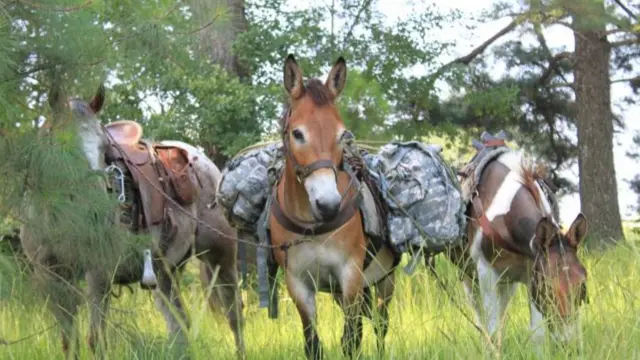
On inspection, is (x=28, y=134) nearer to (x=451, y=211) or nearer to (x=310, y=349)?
(x=310, y=349)

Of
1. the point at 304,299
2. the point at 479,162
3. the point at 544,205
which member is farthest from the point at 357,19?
the point at 304,299

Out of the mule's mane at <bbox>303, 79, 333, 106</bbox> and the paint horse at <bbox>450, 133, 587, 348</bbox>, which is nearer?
the mule's mane at <bbox>303, 79, 333, 106</bbox>

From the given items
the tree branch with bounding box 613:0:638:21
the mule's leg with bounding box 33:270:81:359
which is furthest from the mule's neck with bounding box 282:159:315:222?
the tree branch with bounding box 613:0:638:21

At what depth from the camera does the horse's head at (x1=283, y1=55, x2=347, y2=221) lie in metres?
4.67

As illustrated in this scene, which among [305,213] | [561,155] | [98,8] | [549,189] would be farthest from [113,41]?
[561,155]

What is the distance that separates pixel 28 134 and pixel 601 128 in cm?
1009

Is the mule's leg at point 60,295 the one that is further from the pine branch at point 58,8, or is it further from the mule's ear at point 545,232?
the mule's ear at point 545,232

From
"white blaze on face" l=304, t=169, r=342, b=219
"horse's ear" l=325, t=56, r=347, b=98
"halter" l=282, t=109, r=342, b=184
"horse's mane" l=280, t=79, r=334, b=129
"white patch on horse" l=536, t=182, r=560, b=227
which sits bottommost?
"white patch on horse" l=536, t=182, r=560, b=227

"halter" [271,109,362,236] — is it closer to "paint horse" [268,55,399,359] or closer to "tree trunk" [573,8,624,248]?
"paint horse" [268,55,399,359]

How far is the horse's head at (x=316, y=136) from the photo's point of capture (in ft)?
15.3

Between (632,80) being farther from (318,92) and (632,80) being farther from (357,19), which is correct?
(318,92)

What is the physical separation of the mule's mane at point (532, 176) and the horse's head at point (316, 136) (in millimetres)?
1841

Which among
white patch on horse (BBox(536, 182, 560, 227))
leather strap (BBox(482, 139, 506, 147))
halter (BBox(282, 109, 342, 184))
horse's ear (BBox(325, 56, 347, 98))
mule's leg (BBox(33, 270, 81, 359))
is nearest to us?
mule's leg (BBox(33, 270, 81, 359))

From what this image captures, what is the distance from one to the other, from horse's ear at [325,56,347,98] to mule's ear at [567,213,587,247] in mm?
1478
